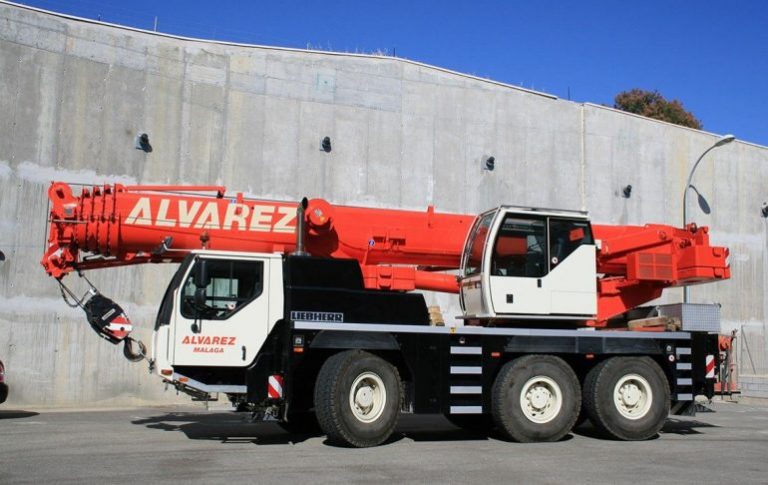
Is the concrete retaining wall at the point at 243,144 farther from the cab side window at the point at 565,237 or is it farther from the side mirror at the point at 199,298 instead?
the cab side window at the point at 565,237

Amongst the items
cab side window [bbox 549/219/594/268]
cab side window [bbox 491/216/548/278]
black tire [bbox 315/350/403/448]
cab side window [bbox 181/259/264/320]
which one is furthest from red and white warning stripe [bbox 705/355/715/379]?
cab side window [bbox 181/259/264/320]

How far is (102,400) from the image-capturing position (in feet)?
63.1

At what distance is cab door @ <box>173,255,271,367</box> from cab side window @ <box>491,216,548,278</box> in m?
3.57

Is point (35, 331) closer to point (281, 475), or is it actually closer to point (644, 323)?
point (281, 475)

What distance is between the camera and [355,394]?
35.1 feet

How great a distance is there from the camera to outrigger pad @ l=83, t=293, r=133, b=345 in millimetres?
11570

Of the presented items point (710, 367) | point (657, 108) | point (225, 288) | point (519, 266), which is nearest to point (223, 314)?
point (225, 288)

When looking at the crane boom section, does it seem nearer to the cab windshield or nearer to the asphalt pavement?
the cab windshield

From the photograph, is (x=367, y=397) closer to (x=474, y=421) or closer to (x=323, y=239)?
(x=323, y=239)

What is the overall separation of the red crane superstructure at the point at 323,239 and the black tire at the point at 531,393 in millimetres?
1927

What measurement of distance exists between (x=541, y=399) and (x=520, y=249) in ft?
7.55

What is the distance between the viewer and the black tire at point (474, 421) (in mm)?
13125

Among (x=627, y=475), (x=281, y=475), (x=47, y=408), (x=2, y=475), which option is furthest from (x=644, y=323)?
(x=47, y=408)

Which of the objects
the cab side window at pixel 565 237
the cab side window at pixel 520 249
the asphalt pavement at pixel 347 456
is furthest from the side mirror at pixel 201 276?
the cab side window at pixel 565 237
